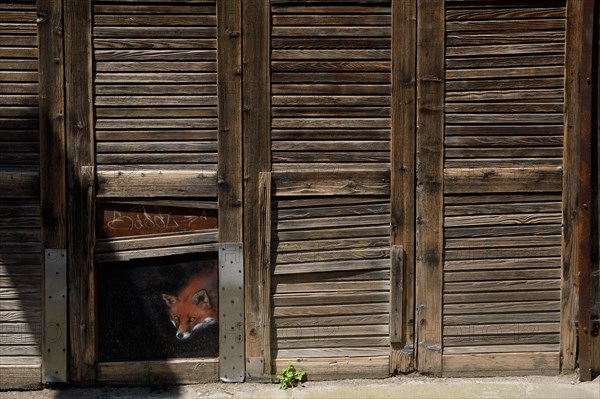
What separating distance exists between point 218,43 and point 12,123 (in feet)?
5.18

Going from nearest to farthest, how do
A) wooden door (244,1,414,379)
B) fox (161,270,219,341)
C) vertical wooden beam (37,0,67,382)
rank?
vertical wooden beam (37,0,67,382) → wooden door (244,1,414,379) → fox (161,270,219,341)

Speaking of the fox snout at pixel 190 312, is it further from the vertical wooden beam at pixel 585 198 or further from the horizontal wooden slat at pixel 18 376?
the vertical wooden beam at pixel 585 198

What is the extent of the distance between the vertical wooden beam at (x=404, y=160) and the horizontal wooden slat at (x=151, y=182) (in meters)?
1.36

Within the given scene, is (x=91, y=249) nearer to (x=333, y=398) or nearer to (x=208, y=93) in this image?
(x=208, y=93)

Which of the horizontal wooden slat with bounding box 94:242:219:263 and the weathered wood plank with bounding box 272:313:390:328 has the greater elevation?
the horizontal wooden slat with bounding box 94:242:219:263

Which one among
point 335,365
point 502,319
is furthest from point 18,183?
point 502,319

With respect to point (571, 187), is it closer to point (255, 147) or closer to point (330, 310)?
point (330, 310)

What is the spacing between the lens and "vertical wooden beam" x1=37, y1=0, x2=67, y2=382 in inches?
188

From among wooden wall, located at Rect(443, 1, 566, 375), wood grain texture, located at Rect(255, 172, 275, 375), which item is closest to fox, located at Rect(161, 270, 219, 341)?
wood grain texture, located at Rect(255, 172, 275, 375)

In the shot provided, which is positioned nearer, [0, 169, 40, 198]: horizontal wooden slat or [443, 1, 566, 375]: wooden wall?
[0, 169, 40, 198]: horizontal wooden slat

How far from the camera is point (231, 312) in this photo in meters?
4.98

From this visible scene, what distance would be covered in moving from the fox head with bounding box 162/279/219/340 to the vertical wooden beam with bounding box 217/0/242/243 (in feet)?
1.47

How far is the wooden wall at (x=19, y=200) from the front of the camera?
15.8 feet

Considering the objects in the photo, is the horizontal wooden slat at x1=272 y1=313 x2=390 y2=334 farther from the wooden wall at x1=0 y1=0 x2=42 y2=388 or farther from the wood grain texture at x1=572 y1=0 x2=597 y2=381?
the wooden wall at x1=0 y1=0 x2=42 y2=388
